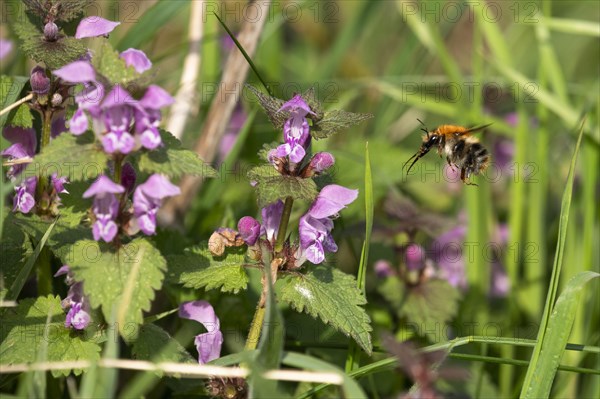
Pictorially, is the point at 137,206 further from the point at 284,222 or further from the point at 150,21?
the point at 150,21

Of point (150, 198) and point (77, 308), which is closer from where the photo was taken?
point (150, 198)

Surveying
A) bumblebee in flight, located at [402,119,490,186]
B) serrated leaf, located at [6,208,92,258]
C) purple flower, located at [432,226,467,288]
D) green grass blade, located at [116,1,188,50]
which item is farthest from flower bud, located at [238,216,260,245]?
purple flower, located at [432,226,467,288]

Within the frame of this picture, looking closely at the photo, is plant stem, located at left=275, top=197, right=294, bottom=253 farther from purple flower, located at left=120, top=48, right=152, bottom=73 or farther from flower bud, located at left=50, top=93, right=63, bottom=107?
flower bud, located at left=50, top=93, right=63, bottom=107

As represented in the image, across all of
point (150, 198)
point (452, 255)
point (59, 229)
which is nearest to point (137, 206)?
point (150, 198)

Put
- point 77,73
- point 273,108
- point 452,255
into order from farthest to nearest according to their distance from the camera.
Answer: point 452,255, point 273,108, point 77,73

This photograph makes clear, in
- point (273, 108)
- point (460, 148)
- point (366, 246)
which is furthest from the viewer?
point (460, 148)

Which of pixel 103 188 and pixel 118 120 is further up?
pixel 118 120

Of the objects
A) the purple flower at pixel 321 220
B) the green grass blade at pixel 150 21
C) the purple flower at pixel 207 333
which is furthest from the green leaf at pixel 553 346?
the green grass blade at pixel 150 21

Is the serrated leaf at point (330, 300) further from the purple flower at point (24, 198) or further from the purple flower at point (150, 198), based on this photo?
the purple flower at point (24, 198)
